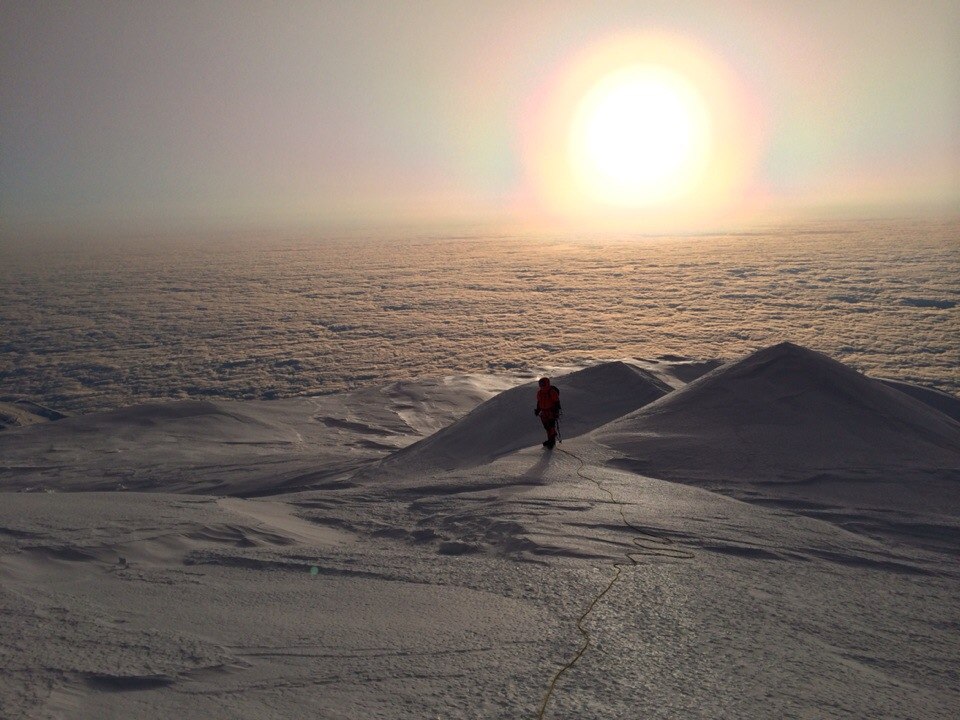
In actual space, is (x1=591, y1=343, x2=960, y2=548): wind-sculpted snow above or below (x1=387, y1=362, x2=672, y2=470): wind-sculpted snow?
above

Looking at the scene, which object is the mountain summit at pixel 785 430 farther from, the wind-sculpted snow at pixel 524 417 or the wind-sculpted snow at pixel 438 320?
the wind-sculpted snow at pixel 438 320

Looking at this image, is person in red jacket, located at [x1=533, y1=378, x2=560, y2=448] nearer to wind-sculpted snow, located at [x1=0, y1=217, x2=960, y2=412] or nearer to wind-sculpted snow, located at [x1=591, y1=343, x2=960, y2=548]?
wind-sculpted snow, located at [x1=591, y1=343, x2=960, y2=548]

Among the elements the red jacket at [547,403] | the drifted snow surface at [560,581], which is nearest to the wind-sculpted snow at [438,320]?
the red jacket at [547,403]

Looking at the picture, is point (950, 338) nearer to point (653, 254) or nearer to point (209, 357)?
point (209, 357)

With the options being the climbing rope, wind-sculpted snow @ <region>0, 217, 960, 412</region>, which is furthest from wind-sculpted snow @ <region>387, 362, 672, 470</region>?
wind-sculpted snow @ <region>0, 217, 960, 412</region>

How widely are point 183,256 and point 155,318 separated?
89210 mm

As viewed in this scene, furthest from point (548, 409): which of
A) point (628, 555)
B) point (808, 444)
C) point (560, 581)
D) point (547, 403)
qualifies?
point (560, 581)

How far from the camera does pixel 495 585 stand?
4352 millimetres

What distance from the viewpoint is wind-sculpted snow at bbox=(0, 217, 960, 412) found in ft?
100

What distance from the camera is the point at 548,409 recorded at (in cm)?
906

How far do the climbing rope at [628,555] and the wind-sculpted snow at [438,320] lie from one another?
71.9ft

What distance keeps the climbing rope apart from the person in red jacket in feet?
6.43

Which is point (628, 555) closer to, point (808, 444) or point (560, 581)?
point (560, 581)

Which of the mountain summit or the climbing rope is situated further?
the mountain summit
